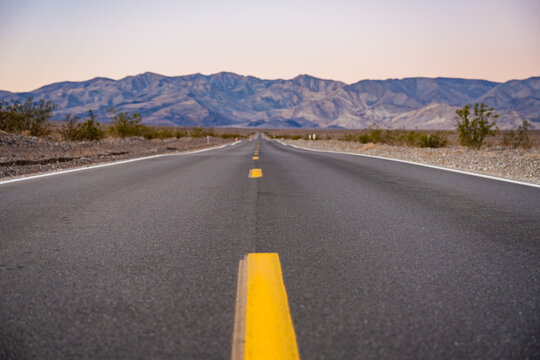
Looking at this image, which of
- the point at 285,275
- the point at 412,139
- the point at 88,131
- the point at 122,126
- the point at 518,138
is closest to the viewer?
the point at 285,275

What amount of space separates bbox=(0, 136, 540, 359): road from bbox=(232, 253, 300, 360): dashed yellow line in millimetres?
64

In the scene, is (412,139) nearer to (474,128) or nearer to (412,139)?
(412,139)

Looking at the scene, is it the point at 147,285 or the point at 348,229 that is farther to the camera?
the point at 348,229

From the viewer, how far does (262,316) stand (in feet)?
7.25

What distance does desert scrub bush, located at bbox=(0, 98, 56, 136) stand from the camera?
79.3 ft

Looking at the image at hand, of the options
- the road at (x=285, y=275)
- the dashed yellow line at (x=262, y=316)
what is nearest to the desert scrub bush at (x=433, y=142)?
the road at (x=285, y=275)

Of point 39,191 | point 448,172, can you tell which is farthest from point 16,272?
point 448,172

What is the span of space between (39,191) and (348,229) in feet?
17.9

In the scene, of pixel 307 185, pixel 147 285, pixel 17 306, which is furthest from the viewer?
pixel 307 185

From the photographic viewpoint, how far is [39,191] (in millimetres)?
6875

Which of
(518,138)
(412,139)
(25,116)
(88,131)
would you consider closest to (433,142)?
(412,139)

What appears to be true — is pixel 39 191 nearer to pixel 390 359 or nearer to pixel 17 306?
pixel 17 306

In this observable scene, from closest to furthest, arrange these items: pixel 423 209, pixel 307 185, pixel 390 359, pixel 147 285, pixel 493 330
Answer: pixel 390 359 < pixel 493 330 < pixel 147 285 < pixel 423 209 < pixel 307 185

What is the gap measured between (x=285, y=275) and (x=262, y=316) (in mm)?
618
